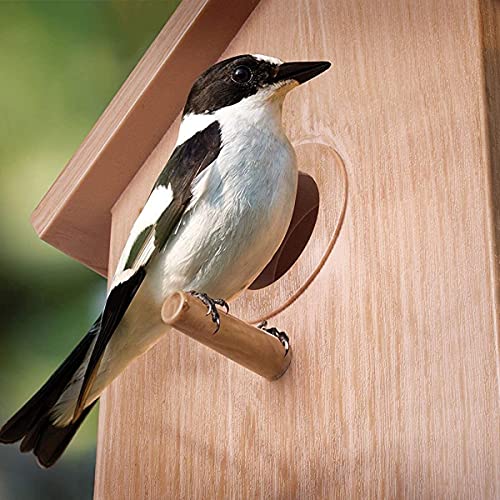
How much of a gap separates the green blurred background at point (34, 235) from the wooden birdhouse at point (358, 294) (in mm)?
754

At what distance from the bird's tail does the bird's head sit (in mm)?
285

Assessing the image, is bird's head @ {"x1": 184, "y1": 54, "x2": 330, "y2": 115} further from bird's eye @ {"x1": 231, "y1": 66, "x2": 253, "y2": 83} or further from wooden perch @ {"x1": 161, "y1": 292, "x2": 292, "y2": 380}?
wooden perch @ {"x1": 161, "y1": 292, "x2": 292, "y2": 380}

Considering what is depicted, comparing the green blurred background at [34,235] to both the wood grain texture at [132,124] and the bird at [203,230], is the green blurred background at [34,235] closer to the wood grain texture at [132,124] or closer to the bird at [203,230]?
the wood grain texture at [132,124]

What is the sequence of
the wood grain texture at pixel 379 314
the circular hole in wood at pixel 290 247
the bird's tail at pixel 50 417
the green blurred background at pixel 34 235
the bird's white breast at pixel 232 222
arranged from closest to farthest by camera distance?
the wood grain texture at pixel 379 314 → the bird's white breast at pixel 232 222 → the bird's tail at pixel 50 417 → the circular hole in wood at pixel 290 247 → the green blurred background at pixel 34 235

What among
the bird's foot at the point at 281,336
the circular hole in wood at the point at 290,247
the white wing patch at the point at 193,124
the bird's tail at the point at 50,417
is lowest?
the bird's tail at the point at 50,417

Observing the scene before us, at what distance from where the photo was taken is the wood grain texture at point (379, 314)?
112 centimetres

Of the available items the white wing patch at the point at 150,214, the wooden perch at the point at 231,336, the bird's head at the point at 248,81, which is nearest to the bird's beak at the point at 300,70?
the bird's head at the point at 248,81

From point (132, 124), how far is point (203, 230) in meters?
0.43

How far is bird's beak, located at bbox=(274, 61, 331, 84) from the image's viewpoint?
4.35 ft

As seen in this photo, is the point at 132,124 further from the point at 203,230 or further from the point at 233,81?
the point at 203,230

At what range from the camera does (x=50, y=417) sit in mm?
1398

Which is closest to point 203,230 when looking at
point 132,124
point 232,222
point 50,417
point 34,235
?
point 232,222

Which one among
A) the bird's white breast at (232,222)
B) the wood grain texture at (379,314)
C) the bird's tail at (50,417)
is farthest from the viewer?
the bird's tail at (50,417)

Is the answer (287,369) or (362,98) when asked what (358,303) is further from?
(362,98)
